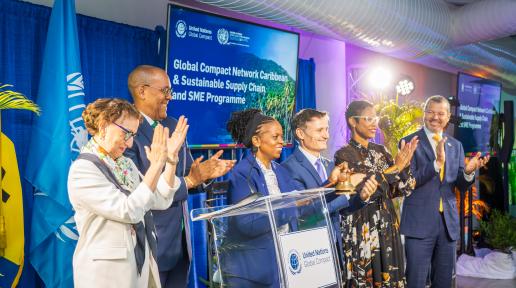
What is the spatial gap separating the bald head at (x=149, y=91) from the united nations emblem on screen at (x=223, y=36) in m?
1.59

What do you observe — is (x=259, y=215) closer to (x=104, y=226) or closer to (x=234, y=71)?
(x=104, y=226)

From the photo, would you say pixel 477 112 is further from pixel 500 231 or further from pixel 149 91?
pixel 149 91

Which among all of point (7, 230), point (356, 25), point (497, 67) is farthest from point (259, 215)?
point (497, 67)

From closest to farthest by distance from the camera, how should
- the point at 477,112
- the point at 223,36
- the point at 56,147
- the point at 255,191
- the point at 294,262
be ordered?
1. the point at 294,262
2. the point at 255,191
3. the point at 56,147
4. the point at 223,36
5. the point at 477,112

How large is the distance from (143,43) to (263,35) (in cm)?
116

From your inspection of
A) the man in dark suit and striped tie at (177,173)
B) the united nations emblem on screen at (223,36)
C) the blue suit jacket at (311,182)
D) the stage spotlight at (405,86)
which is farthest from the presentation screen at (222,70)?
the stage spotlight at (405,86)

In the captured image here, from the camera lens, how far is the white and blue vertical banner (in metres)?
A: 3.21

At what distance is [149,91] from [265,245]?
1.31 metres

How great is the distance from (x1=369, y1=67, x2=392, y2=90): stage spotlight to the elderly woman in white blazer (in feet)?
15.9

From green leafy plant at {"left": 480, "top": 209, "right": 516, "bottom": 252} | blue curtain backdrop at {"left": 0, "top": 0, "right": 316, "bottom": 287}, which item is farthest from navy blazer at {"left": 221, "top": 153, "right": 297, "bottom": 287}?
green leafy plant at {"left": 480, "top": 209, "right": 516, "bottom": 252}

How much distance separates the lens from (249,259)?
1.97 meters

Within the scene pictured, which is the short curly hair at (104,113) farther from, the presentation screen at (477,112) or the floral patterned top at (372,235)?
the presentation screen at (477,112)

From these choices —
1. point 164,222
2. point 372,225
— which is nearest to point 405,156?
point 372,225

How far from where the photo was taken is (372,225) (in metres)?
3.42
